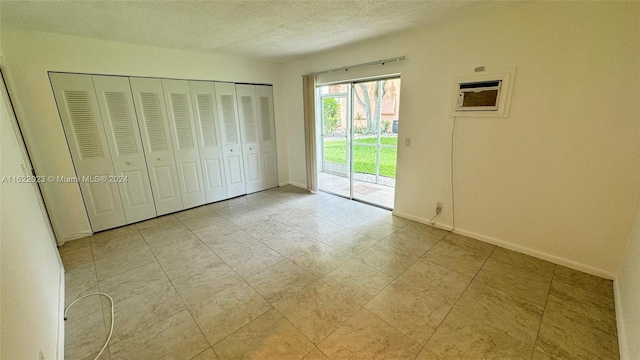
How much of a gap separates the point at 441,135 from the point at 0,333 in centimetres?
354

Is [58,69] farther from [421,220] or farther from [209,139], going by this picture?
[421,220]

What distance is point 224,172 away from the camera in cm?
438

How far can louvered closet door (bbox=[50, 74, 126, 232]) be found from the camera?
2.90 m

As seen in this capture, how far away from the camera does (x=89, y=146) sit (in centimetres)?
310

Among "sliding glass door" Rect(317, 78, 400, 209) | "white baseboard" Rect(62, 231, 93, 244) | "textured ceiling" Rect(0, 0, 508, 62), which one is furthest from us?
"sliding glass door" Rect(317, 78, 400, 209)

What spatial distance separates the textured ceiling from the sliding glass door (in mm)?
1536

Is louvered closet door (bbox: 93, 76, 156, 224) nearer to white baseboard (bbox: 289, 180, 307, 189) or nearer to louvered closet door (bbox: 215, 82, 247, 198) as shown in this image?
louvered closet door (bbox: 215, 82, 247, 198)

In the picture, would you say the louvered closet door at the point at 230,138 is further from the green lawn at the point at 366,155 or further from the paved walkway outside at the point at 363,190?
the green lawn at the point at 366,155

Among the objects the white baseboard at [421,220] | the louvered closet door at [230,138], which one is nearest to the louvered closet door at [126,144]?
the louvered closet door at [230,138]

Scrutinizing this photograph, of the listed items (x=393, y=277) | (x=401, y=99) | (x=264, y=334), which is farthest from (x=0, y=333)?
(x=401, y=99)

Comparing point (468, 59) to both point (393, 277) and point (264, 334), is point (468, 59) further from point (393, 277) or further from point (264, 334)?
point (264, 334)

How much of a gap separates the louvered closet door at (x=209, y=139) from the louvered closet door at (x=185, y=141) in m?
0.07

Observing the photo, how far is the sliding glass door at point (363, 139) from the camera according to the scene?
4.87 m

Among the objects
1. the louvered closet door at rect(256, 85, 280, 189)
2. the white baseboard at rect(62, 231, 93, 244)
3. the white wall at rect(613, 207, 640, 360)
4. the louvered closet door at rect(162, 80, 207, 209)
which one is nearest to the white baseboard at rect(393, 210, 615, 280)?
the white wall at rect(613, 207, 640, 360)
